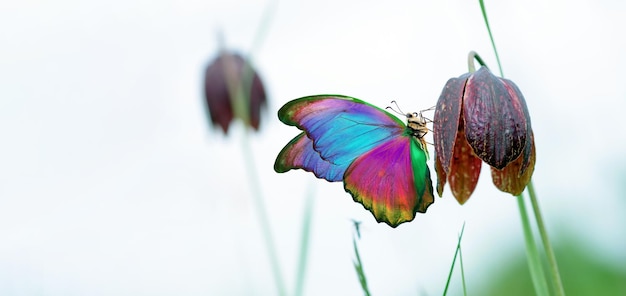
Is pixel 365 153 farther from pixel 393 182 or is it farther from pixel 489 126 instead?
pixel 489 126

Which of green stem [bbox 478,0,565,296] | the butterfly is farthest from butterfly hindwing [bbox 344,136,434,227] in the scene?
green stem [bbox 478,0,565,296]

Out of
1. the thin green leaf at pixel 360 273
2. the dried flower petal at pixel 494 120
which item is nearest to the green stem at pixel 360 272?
the thin green leaf at pixel 360 273

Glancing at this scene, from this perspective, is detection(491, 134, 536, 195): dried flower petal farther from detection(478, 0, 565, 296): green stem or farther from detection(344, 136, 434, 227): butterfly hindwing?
detection(344, 136, 434, 227): butterfly hindwing

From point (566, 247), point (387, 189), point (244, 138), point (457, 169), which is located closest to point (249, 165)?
point (244, 138)

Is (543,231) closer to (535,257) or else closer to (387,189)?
(535,257)

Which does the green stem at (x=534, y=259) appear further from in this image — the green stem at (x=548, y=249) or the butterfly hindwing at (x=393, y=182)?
the butterfly hindwing at (x=393, y=182)

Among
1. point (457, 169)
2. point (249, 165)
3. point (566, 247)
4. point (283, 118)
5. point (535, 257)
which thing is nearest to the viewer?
point (283, 118)
